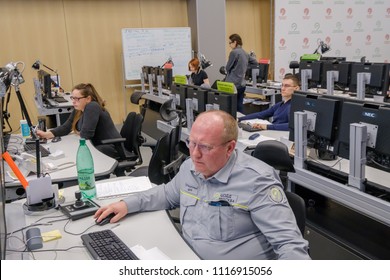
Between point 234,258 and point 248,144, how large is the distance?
148 cm

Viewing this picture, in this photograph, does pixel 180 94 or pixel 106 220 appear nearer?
pixel 106 220

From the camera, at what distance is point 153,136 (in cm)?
586

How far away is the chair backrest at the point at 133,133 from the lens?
372cm

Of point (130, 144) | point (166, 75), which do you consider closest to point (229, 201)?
point (130, 144)

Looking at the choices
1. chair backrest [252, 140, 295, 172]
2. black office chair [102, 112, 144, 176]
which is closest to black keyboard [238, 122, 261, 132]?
black office chair [102, 112, 144, 176]

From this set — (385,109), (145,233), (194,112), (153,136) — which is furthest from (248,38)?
(145,233)

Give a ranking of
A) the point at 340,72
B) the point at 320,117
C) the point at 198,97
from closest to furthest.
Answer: the point at 320,117
the point at 198,97
the point at 340,72

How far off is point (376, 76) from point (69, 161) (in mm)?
3610

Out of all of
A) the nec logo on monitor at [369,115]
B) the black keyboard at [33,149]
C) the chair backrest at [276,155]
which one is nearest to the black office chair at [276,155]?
the chair backrest at [276,155]

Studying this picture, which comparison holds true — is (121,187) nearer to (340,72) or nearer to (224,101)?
(224,101)

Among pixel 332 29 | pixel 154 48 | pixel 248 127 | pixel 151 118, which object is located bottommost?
pixel 151 118

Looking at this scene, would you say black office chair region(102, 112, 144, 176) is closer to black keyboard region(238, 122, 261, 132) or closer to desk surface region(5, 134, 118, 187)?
desk surface region(5, 134, 118, 187)

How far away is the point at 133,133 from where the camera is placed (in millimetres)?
3781
